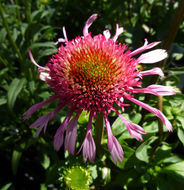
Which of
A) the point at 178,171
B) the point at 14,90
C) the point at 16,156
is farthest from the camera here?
the point at 16,156

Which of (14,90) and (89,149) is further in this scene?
(14,90)

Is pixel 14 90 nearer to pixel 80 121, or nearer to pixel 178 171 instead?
pixel 80 121

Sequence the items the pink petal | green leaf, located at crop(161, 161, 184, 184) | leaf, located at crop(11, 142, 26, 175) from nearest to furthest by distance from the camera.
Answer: the pink petal
green leaf, located at crop(161, 161, 184, 184)
leaf, located at crop(11, 142, 26, 175)

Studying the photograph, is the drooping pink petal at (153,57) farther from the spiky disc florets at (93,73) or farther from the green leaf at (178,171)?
the green leaf at (178,171)

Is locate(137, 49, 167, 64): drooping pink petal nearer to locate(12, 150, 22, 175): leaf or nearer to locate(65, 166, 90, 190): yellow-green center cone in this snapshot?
locate(65, 166, 90, 190): yellow-green center cone

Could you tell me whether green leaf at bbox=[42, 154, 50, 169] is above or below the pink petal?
below

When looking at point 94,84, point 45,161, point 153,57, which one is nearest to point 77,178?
point 94,84

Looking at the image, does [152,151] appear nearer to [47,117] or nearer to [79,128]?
[79,128]

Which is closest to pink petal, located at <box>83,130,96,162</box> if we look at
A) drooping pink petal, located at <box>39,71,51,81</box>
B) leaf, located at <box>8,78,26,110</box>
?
drooping pink petal, located at <box>39,71,51,81</box>
